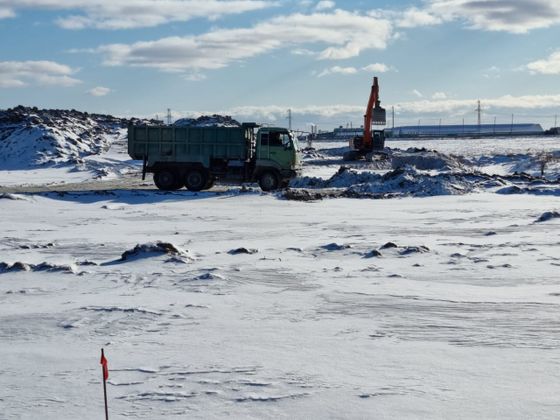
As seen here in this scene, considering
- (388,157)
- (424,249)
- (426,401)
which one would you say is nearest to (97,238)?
(424,249)

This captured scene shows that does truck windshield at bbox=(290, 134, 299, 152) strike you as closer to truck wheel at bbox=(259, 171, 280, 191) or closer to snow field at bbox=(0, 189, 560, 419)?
truck wheel at bbox=(259, 171, 280, 191)

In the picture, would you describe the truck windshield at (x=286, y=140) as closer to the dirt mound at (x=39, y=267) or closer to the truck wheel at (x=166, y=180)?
the truck wheel at (x=166, y=180)

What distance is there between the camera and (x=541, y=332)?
8.73 meters

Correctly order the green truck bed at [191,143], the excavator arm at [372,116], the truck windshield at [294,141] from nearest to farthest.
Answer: the truck windshield at [294,141] < the green truck bed at [191,143] < the excavator arm at [372,116]

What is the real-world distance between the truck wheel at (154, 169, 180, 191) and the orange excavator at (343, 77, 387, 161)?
2267 centimetres

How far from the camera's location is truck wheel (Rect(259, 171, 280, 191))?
27.1m

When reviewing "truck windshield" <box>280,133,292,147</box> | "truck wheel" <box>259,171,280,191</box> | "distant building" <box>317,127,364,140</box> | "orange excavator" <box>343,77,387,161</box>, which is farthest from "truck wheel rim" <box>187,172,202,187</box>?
"distant building" <box>317,127,364,140</box>

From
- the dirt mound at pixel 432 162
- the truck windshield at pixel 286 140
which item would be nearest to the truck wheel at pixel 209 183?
the truck windshield at pixel 286 140

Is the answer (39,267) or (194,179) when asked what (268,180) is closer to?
(194,179)

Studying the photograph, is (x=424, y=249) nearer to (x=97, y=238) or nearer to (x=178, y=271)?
(x=178, y=271)

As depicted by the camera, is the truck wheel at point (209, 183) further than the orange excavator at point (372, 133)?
No

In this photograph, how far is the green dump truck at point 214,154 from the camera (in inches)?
1069

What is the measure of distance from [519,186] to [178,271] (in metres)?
19.9

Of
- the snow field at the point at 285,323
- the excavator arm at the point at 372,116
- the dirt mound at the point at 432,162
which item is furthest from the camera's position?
the excavator arm at the point at 372,116
